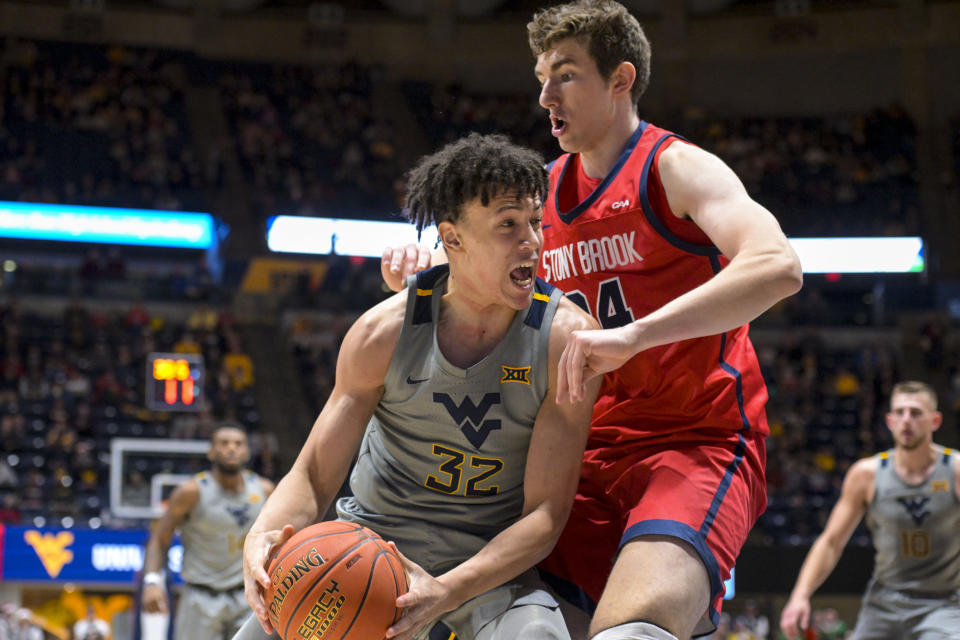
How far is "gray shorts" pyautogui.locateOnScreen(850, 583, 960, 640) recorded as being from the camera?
625cm

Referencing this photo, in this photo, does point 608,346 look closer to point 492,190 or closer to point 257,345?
point 492,190

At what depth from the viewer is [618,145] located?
3.71 m

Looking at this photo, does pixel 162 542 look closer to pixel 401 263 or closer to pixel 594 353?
pixel 401 263

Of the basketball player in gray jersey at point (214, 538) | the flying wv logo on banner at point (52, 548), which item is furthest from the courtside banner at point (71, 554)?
the basketball player in gray jersey at point (214, 538)

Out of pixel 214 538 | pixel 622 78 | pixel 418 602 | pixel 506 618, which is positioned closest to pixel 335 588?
pixel 418 602

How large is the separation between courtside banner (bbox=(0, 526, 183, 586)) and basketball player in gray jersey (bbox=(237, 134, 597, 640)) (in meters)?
11.5

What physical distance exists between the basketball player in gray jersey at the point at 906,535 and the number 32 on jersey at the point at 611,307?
3.26m

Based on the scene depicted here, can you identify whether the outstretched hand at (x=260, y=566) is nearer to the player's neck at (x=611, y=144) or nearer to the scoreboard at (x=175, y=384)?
the player's neck at (x=611, y=144)

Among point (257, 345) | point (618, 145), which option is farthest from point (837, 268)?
point (618, 145)

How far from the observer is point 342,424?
3.42m

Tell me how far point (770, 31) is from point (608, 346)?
24525mm

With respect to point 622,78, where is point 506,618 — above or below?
below

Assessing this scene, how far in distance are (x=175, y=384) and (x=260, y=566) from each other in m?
12.4

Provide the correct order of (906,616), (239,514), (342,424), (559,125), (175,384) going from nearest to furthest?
(342,424) < (559,125) < (906,616) < (239,514) < (175,384)
